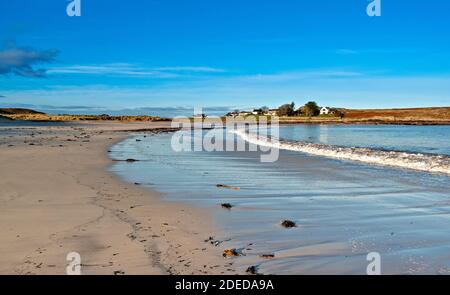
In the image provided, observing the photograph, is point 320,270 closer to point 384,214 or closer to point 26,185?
point 384,214

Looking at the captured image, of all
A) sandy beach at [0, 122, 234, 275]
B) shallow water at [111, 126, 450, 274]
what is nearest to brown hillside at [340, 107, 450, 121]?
shallow water at [111, 126, 450, 274]

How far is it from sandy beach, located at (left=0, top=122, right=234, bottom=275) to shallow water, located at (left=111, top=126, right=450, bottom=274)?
55 cm

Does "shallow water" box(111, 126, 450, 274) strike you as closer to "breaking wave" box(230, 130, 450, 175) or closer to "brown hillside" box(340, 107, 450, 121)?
"breaking wave" box(230, 130, 450, 175)

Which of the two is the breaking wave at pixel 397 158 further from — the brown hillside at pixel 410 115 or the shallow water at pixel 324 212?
the brown hillside at pixel 410 115

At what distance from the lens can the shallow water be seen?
522 cm

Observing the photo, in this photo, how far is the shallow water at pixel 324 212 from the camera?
17.1ft

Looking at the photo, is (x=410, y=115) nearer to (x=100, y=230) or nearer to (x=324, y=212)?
(x=324, y=212)

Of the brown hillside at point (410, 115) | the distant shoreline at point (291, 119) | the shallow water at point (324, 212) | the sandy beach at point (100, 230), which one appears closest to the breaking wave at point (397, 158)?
the shallow water at point (324, 212)

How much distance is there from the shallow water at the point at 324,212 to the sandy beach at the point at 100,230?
548mm

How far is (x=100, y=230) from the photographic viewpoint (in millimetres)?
6395

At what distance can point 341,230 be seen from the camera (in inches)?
261

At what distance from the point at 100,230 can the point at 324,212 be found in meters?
4.05
